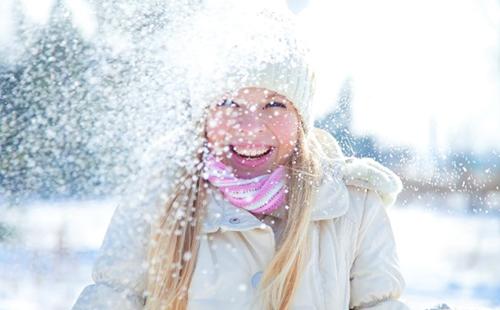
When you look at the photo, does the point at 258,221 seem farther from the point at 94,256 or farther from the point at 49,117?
the point at 49,117

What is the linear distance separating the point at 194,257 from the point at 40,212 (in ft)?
13.9

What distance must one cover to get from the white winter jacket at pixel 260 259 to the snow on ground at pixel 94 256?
80.1 inches

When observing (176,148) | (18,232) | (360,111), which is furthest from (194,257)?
(360,111)

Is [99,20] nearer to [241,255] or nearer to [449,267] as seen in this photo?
[449,267]

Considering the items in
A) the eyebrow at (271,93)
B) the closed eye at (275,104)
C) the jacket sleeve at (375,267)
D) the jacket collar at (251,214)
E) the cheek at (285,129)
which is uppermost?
the eyebrow at (271,93)

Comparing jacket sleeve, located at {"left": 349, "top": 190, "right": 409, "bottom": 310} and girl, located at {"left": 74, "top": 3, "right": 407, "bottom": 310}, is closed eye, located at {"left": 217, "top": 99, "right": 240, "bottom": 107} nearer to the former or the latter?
girl, located at {"left": 74, "top": 3, "right": 407, "bottom": 310}

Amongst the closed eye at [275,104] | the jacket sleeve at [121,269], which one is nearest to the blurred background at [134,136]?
the closed eye at [275,104]

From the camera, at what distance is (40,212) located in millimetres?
6836

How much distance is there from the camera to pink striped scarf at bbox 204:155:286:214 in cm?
291

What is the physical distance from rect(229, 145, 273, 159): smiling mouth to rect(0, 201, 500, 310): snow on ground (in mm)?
2247

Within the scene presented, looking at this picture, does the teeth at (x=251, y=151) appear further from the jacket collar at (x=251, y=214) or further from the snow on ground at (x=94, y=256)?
the snow on ground at (x=94, y=256)

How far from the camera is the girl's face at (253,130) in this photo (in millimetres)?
2930

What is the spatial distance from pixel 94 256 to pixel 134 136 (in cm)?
116

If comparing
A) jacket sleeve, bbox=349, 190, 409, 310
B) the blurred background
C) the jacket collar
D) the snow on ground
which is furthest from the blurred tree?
jacket sleeve, bbox=349, 190, 409, 310
